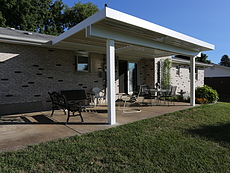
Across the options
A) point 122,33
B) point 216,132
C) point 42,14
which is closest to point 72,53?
point 122,33

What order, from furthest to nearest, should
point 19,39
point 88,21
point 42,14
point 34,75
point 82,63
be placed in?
1. point 42,14
2. point 82,63
3. point 34,75
4. point 19,39
5. point 88,21

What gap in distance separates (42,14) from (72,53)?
54.9 ft

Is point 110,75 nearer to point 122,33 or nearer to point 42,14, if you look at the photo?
point 122,33

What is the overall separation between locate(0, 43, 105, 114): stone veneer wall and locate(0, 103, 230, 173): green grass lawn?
409 cm

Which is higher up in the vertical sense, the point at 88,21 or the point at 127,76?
the point at 88,21

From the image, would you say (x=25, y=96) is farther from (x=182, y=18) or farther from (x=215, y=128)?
(x=182, y=18)

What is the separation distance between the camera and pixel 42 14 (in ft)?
71.0

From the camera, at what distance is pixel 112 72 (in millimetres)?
Result: 4992

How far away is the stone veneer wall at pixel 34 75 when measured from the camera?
21.5 ft

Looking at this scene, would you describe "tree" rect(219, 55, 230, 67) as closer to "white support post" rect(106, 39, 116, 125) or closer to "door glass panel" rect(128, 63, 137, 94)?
"door glass panel" rect(128, 63, 137, 94)

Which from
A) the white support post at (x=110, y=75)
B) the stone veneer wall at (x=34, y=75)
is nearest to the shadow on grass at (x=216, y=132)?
→ the white support post at (x=110, y=75)

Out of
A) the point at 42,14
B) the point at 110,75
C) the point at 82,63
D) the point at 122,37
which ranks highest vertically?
the point at 42,14

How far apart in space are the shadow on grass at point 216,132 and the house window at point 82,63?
5.78 m

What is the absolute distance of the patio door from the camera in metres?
10.9
